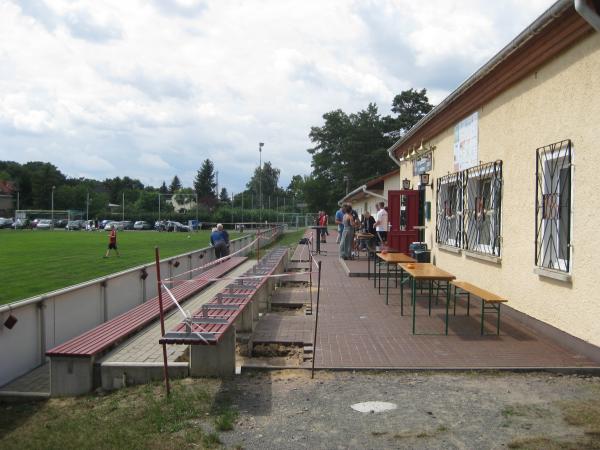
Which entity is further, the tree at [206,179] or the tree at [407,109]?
the tree at [206,179]

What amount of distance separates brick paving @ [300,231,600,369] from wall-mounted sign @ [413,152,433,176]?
502cm

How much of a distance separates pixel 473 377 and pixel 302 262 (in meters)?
12.1

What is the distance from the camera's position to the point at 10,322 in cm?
629

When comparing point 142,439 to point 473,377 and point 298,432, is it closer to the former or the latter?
point 298,432

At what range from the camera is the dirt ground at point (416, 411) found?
13.6ft

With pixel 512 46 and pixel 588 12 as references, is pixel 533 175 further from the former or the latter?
pixel 588 12

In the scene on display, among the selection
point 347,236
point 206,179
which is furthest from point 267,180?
point 347,236

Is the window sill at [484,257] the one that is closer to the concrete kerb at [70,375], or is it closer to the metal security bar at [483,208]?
the metal security bar at [483,208]

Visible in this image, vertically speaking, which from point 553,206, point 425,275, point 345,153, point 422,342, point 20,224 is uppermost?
point 345,153

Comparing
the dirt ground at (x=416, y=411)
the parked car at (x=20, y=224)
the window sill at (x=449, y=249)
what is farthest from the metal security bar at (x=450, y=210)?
the parked car at (x=20, y=224)

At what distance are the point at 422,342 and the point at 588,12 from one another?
408 centimetres

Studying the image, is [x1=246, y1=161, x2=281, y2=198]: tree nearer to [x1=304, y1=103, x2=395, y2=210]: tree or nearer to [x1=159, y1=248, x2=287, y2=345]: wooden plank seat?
[x1=304, y1=103, x2=395, y2=210]: tree

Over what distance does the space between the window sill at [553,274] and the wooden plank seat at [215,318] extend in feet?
12.4

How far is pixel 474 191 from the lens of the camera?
10438mm
